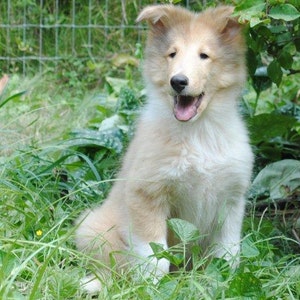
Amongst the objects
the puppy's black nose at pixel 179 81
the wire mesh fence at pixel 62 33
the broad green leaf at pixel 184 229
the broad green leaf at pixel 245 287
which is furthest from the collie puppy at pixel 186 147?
the wire mesh fence at pixel 62 33

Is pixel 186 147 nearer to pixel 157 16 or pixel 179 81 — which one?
pixel 179 81

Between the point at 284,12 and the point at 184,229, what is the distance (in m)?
1.09

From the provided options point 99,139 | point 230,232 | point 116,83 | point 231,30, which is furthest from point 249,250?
point 116,83

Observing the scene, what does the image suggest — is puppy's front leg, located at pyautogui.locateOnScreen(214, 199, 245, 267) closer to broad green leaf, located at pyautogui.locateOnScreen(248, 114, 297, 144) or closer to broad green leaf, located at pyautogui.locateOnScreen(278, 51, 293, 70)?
broad green leaf, located at pyautogui.locateOnScreen(278, 51, 293, 70)

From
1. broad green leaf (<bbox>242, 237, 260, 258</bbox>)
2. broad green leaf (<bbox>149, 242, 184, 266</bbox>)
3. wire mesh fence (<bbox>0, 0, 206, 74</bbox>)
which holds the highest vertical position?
broad green leaf (<bbox>149, 242, 184, 266</bbox>)

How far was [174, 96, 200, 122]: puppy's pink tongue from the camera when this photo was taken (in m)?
4.07

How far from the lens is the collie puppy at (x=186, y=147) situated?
159 inches

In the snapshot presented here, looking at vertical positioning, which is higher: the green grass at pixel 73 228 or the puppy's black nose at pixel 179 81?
the puppy's black nose at pixel 179 81

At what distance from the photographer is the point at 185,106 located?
13.4ft

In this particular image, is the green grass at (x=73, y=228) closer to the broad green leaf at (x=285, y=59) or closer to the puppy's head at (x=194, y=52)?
the puppy's head at (x=194, y=52)

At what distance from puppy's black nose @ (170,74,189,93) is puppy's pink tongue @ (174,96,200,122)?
158mm

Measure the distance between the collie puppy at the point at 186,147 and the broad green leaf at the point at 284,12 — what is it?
1.28 feet

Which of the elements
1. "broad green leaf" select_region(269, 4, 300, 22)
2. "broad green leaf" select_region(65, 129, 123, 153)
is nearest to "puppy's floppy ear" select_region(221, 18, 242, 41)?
"broad green leaf" select_region(269, 4, 300, 22)

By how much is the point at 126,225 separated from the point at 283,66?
4.50ft
